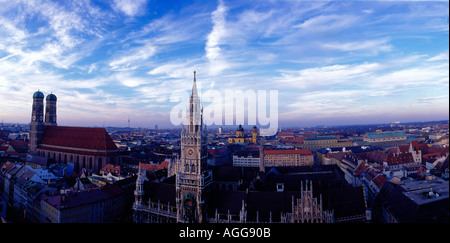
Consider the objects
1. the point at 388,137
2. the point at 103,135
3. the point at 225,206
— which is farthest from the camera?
the point at 103,135

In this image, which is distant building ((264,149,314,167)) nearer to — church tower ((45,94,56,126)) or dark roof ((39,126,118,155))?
dark roof ((39,126,118,155))

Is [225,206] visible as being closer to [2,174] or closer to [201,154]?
[201,154]

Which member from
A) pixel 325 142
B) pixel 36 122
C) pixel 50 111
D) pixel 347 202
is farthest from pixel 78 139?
pixel 325 142

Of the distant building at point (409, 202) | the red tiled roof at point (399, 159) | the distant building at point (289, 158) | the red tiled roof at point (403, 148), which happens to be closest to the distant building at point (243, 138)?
the distant building at point (289, 158)

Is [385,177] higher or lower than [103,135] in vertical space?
lower
